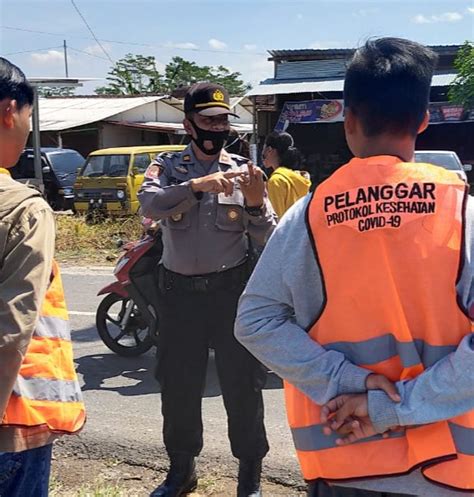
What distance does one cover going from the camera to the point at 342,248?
1630mm

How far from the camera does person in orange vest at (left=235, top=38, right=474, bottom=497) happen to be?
158 centimetres

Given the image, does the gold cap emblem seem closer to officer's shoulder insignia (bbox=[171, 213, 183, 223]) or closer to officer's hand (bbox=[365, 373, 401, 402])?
officer's shoulder insignia (bbox=[171, 213, 183, 223])

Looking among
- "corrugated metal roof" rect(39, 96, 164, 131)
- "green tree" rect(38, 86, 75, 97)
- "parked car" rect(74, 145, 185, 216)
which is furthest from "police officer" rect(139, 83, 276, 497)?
"corrugated metal roof" rect(39, 96, 164, 131)

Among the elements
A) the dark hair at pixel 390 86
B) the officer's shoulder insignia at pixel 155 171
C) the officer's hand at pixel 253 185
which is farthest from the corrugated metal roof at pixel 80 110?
the dark hair at pixel 390 86

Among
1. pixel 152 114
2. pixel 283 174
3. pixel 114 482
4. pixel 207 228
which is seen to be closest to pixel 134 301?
pixel 283 174

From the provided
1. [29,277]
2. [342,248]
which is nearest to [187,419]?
[29,277]

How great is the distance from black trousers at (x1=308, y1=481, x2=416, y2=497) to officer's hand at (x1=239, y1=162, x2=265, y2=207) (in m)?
1.60

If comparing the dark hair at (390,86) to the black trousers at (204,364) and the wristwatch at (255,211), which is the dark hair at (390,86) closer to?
the wristwatch at (255,211)

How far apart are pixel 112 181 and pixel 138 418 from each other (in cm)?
1200

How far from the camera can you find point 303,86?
22.9 meters

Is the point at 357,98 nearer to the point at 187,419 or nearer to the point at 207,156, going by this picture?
the point at 207,156

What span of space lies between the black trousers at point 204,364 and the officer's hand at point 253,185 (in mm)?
414

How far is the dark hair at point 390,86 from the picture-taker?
1.67 meters

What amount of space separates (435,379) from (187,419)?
6.31 feet
